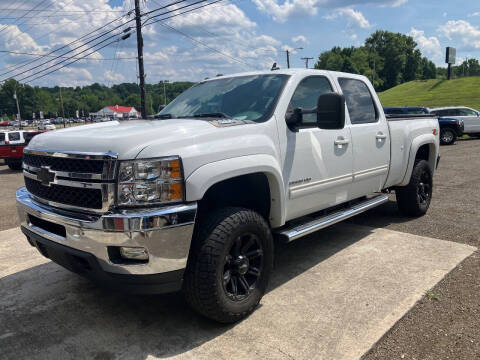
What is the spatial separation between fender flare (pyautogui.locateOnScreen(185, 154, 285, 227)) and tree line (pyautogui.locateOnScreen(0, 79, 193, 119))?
73.0m

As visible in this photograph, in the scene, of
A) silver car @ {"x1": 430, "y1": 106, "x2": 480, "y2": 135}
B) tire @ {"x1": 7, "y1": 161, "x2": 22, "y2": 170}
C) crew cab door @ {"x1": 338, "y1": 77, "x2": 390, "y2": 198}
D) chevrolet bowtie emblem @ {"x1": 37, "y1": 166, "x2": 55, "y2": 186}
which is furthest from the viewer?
silver car @ {"x1": 430, "y1": 106, "x2": 480, "y2": 135}

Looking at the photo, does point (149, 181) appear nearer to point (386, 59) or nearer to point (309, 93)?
point (309, 93)

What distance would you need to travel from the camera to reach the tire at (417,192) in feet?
18.5

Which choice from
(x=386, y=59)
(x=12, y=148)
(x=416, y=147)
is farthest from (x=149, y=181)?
(x=386, y=59)

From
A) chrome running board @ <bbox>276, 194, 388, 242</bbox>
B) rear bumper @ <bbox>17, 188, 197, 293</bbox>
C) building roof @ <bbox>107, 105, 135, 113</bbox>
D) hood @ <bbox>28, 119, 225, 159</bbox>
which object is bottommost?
chrome running board @ <bbox>276, 194, 388, 242</bbox>

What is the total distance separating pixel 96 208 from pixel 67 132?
85 centimetres

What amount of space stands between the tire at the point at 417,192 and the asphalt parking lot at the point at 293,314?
95 cm

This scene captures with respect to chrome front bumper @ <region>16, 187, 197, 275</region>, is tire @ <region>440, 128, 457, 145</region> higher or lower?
lower

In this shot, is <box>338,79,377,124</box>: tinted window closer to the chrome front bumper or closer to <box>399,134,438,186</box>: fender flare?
<box>399,134,438,186</box>: fender flare

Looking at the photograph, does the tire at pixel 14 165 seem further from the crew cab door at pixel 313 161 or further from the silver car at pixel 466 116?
the silver car at pixel 466 116

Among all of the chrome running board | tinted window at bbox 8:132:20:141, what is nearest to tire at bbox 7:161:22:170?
tinted window at bbox 8:132:20:141

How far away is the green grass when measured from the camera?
50375 mm

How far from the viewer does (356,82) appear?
4.85m

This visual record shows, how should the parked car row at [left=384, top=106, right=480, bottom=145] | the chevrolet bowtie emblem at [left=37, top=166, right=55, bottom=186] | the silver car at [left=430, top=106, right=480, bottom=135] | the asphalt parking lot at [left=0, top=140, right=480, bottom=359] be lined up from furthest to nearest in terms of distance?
1. the silver car at [left=430, top=106, right=480, bottom=135]
2. the parked car row at [left=384, top=106, right=480, bottom=145]
3. the chevrolet bowtie emblem at [left=37, top=166, right=55, bottom=186]
4. the asphalt parking lot at [left=0, top=140, right=480, bottom=359]
